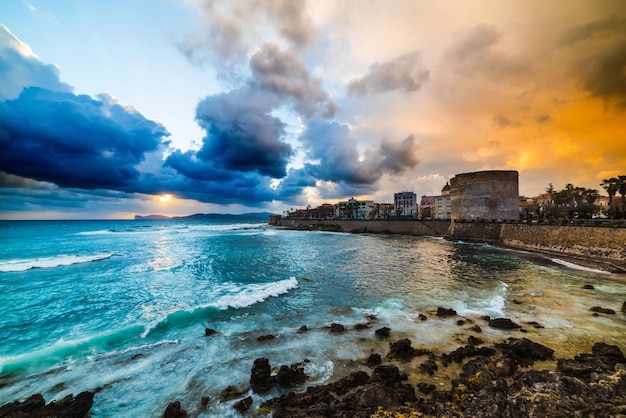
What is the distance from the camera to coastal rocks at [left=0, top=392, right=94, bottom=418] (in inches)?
218

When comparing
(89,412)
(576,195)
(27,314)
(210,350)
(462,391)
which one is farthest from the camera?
(576,195)

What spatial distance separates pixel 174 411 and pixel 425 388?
566cm

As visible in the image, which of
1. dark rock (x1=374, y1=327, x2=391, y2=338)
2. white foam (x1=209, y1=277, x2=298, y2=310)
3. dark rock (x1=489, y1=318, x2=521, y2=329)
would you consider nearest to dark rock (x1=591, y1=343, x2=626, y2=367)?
dark rock (x1=489, y1=318, x2=521, y2=329)

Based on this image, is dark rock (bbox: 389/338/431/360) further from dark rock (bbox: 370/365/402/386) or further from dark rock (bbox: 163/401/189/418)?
dark rock (bbox: 163/401/189/418)

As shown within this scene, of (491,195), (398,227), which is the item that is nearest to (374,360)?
(491,195)

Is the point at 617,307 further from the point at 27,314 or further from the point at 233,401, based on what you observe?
the point at 27,314

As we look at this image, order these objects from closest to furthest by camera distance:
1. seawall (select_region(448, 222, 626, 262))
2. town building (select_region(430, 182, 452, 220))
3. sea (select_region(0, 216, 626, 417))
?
sea (select_region(0, 216, 626, 417)) → seawall (select_region(448, 222, 626, 262)) → town building (select_region(430, 182, 452, 220))

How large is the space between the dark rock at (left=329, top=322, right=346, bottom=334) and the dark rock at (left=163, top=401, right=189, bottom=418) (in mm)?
5097

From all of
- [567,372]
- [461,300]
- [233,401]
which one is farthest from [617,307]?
[233,401]

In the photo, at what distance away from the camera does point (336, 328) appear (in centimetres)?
943

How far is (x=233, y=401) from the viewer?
5.92 metres

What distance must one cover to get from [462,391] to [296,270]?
52.8 ft

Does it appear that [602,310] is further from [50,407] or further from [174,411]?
[50,407]

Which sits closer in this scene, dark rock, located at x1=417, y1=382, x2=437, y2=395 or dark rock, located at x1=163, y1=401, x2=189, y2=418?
dark rock, located at x1=163, y1=401, x2=189, y2=418
